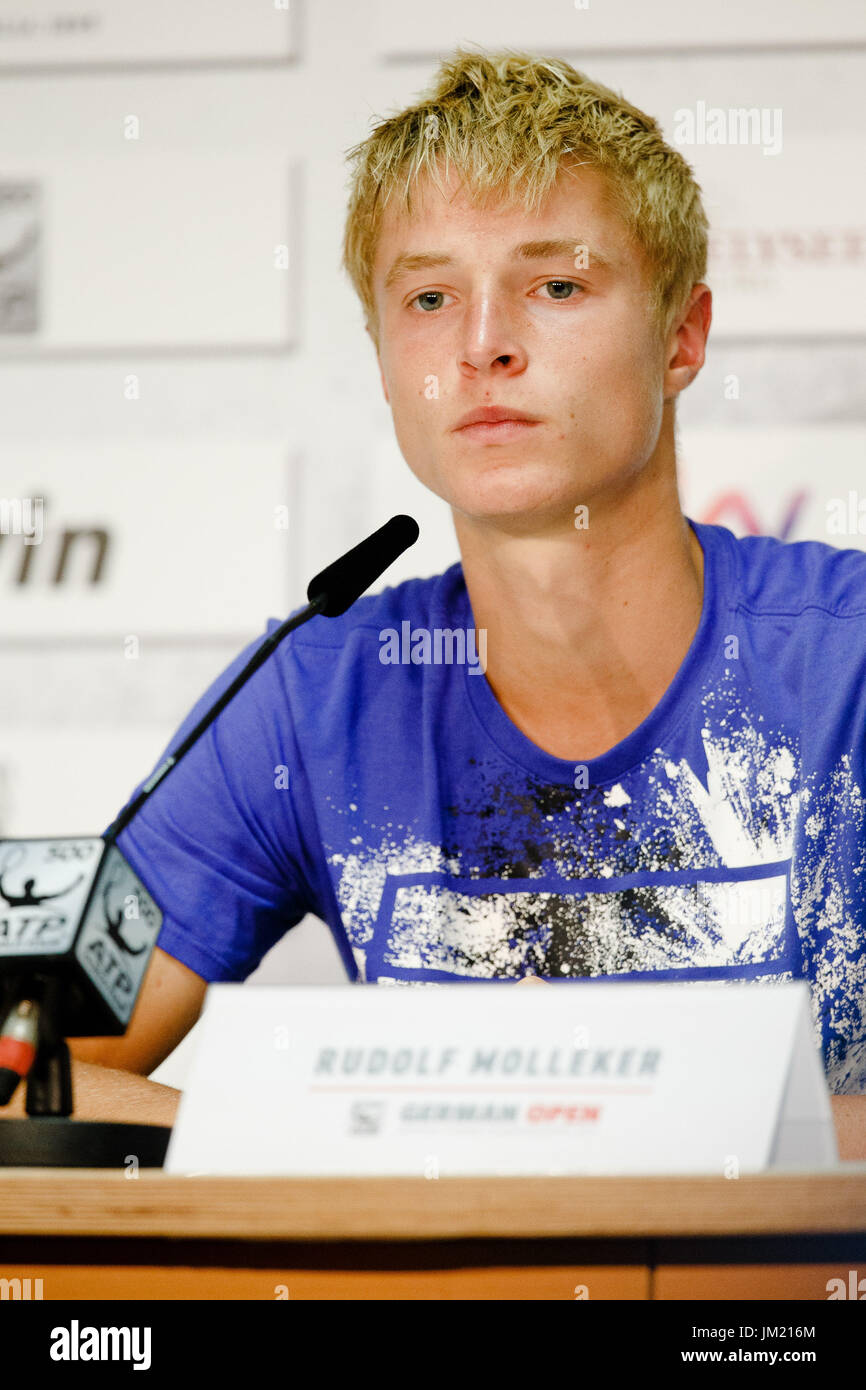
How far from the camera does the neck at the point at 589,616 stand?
1190 mm

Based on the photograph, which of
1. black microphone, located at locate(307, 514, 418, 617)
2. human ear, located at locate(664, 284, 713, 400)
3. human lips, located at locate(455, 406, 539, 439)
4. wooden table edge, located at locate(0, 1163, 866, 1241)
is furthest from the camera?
human ear, located at locate(664, 284, 713, 400)

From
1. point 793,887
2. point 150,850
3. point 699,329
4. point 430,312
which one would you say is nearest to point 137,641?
point 150,850

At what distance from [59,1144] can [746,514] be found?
1112mm

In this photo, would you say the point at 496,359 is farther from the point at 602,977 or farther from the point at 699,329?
the point at 602,977

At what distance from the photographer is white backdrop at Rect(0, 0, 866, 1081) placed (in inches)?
61.2

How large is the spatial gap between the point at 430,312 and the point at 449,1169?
0.79m

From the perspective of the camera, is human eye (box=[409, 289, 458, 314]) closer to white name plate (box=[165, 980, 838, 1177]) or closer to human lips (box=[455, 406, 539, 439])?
human lips (box=[455, 406, 539, 439])

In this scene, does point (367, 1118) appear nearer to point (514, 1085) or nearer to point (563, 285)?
point (514, 1085)

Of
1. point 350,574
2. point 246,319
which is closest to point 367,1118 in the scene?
point 350,574

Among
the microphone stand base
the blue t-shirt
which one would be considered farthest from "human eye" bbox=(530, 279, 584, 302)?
the microphone stand base

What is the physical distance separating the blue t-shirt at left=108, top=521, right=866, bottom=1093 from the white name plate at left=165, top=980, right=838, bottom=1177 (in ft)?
1.79

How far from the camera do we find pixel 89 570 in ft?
5.29

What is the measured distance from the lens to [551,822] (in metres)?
1.16

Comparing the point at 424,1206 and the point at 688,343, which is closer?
the point at 424,1206
